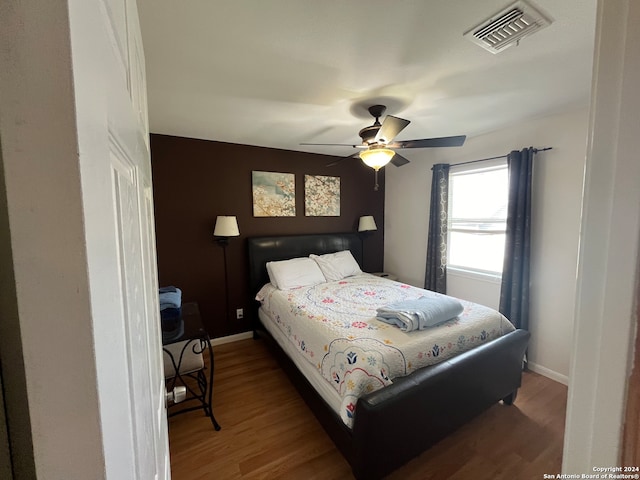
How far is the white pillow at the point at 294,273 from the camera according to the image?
2969 millimetres

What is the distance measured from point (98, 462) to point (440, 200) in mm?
3520

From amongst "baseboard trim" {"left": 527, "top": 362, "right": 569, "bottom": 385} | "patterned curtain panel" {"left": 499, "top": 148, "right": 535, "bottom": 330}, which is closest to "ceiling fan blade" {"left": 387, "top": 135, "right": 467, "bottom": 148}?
"patterned curtain panel" {"left": 499, "top": 148, "right": 535, "bottom": 330}

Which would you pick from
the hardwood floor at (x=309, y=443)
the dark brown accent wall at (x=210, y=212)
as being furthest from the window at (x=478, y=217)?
the dark brown accent wall at (x=210, y=212)

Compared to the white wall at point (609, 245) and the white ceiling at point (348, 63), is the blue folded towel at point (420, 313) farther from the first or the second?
the white ceiling at point (348, 63)

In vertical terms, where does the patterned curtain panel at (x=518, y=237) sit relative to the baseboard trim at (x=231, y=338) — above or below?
above

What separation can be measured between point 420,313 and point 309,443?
1148 mm

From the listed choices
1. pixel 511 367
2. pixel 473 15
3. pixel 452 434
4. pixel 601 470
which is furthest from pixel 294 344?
pixel 473 15

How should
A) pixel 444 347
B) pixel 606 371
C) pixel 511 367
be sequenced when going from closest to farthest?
pixel 606 371, pixel 444 347, pixel 511 367

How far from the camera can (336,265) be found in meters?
3.39

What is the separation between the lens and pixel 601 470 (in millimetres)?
425

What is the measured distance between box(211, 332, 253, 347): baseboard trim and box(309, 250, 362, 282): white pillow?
1221 millimetres

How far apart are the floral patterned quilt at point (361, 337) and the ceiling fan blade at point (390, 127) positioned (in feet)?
4.58

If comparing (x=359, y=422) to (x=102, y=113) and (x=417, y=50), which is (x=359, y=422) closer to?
(x=102, y=113)

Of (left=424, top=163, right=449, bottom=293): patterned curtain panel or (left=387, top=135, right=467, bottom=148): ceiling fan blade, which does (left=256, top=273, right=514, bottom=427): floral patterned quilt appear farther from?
(left=387, top=135, right=467, bottom=148): ceiling fan blade
